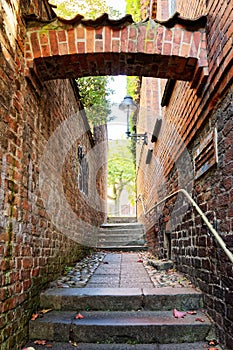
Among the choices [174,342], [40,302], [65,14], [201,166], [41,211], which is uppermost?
[65,14]

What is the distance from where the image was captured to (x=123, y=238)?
8.62 metres

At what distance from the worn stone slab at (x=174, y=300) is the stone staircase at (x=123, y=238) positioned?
4.94m

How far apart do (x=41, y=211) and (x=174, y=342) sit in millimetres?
1902

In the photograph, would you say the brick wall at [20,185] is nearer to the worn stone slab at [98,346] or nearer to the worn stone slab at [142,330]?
the worn stone slab at [98,346]

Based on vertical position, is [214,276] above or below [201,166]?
below

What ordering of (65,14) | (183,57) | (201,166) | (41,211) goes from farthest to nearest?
(65,14) → (41,211) → (201,166) → (183,57)

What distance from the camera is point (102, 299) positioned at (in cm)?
318

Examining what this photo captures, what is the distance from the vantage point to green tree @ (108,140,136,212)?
793 inches

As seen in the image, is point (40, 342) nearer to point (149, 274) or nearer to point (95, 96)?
point (149, 274)

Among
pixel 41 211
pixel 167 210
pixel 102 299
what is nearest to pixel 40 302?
pixel 102 299

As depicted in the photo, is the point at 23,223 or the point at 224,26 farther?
the point at 23,223

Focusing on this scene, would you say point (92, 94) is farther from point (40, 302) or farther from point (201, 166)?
point (40, 302)

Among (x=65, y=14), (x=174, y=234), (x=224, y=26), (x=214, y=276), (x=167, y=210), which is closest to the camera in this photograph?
(x=224, y=26)

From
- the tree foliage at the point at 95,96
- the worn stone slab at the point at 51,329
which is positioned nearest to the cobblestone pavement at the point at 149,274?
the worn stone slab at the point at 51,329
